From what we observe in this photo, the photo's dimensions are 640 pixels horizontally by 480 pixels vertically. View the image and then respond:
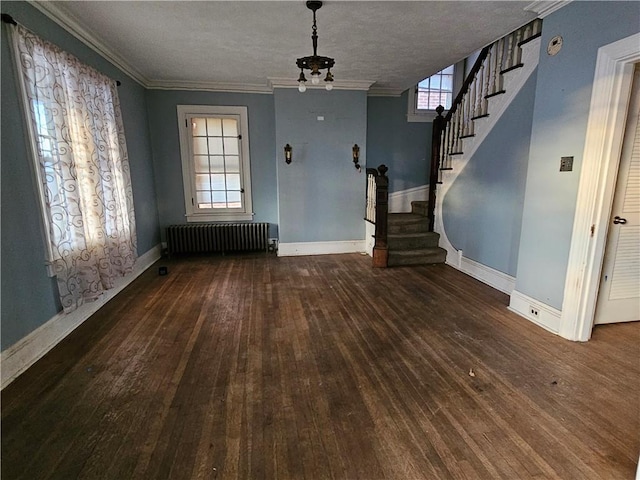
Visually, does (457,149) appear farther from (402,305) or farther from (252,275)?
(252,275)

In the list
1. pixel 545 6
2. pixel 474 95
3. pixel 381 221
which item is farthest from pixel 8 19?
pixel 474 95

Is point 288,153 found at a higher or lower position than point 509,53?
lower

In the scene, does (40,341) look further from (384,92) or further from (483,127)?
(384,92)

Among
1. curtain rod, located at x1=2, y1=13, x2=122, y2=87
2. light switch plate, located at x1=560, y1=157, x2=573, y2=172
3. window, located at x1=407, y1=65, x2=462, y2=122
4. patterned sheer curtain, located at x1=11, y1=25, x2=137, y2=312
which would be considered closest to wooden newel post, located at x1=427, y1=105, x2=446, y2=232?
window, located at x1=407, y1=65, x2=462, y2=122

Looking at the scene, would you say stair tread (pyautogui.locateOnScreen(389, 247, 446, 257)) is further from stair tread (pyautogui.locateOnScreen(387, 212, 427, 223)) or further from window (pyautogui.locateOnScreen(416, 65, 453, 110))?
window (pyautogui.locateOnScreen(416, 65, 453, 110))

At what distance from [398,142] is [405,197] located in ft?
3.41

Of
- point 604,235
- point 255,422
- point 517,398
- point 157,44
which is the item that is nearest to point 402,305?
point 517,398

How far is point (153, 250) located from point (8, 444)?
12.6 feet

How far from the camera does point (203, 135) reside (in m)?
5.52

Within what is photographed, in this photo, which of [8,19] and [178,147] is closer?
[8,19]

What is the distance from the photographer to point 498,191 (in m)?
3.97

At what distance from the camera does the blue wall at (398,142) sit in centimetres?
601

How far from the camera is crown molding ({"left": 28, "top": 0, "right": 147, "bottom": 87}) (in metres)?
2.66

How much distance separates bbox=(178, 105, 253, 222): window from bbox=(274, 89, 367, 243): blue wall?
74cm
